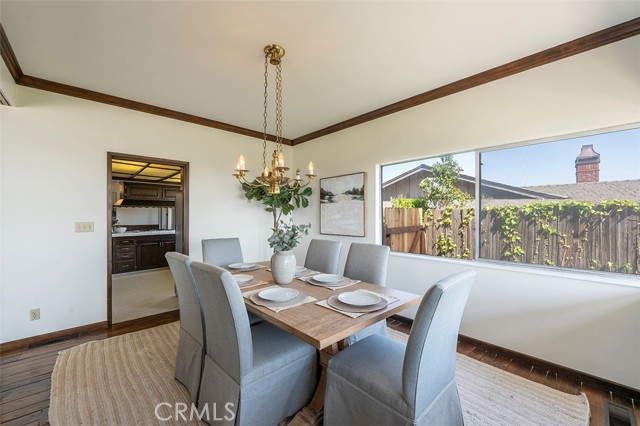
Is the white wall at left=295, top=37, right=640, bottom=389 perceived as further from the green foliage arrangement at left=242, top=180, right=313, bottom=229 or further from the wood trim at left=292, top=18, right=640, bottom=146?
the green foliage arrangement at left=242, top=180, right=313, bottom=229

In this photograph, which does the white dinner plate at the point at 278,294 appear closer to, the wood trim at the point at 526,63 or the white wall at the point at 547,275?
the white wall at the point at 547,275

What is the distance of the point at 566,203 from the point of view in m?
2.15

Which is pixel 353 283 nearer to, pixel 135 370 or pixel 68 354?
pixel 135 370

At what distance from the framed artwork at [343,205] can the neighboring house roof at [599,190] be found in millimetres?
1930

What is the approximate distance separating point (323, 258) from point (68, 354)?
2448 millimetres

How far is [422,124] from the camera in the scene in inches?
115

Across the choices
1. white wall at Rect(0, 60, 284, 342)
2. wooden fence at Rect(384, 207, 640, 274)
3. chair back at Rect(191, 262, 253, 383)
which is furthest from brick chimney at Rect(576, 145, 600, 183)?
white wall at Rect(0, 60, 284, 342)

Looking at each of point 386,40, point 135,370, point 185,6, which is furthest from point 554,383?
point 185,6

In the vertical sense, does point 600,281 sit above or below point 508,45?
below

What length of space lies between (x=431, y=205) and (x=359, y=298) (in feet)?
5.87

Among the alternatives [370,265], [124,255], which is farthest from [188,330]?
[124,255]

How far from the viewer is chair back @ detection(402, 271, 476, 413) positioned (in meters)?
1.12

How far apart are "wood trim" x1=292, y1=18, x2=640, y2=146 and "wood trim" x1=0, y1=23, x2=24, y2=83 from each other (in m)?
3.32

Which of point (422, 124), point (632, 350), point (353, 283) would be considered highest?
point (422, 124)
